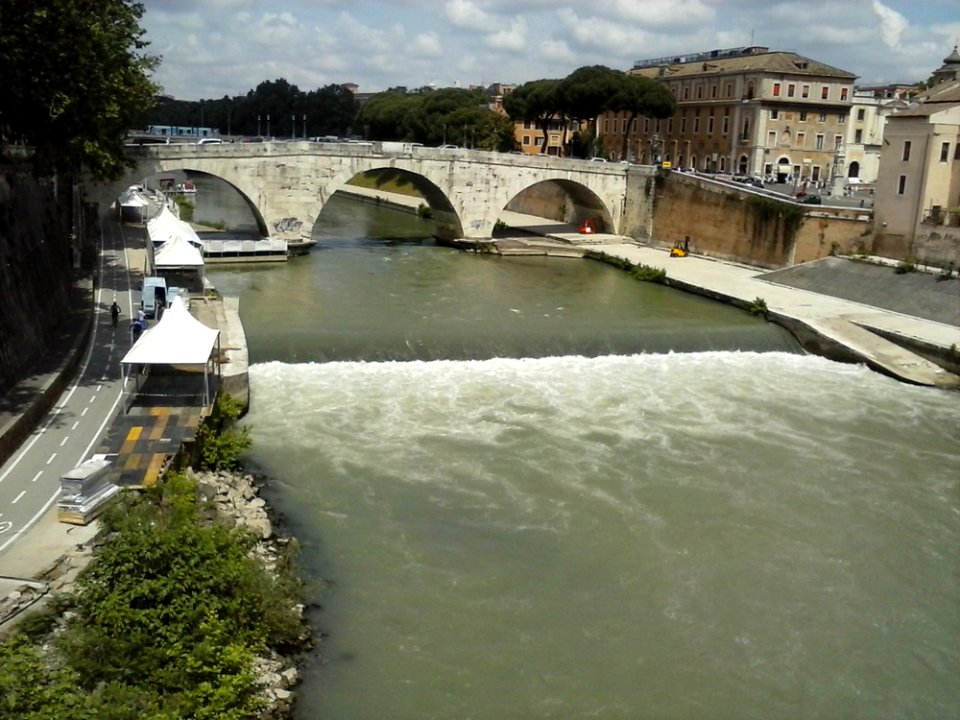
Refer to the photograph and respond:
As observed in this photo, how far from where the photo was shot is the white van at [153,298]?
2294 cm

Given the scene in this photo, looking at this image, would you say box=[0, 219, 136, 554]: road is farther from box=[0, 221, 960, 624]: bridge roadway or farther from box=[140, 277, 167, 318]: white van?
box=[140, 277, 167, 318]: white van

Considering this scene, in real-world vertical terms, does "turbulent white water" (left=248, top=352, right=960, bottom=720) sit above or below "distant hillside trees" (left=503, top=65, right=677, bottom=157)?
below

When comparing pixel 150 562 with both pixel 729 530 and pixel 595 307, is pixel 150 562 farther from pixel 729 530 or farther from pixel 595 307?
pixel 595 307

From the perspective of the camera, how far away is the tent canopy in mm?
17594

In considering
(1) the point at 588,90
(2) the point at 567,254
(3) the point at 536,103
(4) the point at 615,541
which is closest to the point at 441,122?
(3) the point at 536,103

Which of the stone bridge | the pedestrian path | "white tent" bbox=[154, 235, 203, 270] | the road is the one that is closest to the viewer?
the road

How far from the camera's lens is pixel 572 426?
20.5 metres

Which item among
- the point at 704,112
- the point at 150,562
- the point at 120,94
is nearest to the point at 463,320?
the point at 120,94

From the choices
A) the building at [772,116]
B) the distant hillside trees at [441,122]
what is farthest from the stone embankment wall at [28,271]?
the distant hillside trees at [441,122]

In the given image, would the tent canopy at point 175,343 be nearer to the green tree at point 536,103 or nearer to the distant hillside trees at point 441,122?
the green tree at point 536,103

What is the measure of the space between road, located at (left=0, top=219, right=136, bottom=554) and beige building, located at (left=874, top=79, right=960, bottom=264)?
27.1m

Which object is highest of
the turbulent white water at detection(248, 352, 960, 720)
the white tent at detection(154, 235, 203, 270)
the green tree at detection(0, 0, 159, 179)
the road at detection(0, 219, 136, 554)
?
the green tree at detection(0, 0, 159, 179)

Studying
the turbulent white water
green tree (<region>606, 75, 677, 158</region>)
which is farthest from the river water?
green tree (<region>606, 75, 677, 158</region>)

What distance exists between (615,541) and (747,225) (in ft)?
90.5
